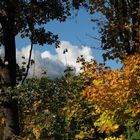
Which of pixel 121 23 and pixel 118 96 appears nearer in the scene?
pixel 118 96

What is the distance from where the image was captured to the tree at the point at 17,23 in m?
18.2

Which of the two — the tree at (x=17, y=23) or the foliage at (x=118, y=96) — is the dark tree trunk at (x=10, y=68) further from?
the foliage at (x=118, y=96)

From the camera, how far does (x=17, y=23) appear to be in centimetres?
1948

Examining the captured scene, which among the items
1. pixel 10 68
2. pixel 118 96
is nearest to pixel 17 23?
pixel 10 68

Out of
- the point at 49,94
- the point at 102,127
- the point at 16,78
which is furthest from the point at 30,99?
the point at 102,127

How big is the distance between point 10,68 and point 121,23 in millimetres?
4347

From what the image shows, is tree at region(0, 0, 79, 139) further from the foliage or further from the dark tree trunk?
the foliage

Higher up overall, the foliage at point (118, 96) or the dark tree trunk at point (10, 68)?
the dark tree trunk at point (10, 68)

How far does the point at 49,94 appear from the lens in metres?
17.5

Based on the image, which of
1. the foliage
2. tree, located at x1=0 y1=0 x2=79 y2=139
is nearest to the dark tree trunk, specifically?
tree, located at x1=0 y1=0 x2=79 y2=139

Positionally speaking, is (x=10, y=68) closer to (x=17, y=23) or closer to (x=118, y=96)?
(x=17, y=23)

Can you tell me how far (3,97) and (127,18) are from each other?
512cm

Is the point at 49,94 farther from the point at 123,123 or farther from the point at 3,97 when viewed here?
the point at 123,123

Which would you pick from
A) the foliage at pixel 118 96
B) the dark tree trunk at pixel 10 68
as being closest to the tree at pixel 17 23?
the dark tree trunk at pixel 10 68
